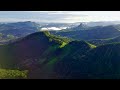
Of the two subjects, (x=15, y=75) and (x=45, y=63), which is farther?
(x=45, y=63)

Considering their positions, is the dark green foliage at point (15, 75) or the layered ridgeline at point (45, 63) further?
the layered ridgeline at point (45, 63)

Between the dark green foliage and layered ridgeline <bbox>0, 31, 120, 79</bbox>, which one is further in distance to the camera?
layered ridgeline <bbox>0, 31, 120, 79</bbox>

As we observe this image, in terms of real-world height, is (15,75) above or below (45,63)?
above
